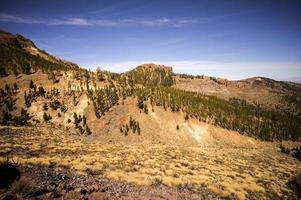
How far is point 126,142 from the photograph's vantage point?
31562 mm

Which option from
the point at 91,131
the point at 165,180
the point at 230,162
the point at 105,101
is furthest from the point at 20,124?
the point at 230,162

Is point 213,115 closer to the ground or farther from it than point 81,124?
farther from it

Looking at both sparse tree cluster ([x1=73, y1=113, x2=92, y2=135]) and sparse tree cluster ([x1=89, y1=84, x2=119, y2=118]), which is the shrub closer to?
sparse tree cluster ([x1=73, y1=113, x2=92, y2=135])

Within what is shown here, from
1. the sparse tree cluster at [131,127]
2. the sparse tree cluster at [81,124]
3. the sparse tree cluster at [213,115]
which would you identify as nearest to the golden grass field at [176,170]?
the sparse tree cluster at [81,124]

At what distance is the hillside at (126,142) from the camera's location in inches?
574

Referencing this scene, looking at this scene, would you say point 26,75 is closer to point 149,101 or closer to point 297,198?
point 149,101

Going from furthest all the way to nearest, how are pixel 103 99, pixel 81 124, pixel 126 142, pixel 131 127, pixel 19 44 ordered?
pixel 19 44 → pixel 103 99 → pixel 81 124 → pixel 131 127 → pixel 126 142

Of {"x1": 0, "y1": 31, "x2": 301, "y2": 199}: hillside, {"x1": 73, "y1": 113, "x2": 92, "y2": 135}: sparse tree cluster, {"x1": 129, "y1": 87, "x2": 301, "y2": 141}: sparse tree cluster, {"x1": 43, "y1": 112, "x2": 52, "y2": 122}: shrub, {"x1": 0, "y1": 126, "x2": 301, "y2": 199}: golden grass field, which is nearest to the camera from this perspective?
{"x1": 0, "y1": 31, "x2": 301, "y2": 199}: hillside

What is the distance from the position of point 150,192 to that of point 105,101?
2925cm

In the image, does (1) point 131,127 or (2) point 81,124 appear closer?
(1) point 131,127

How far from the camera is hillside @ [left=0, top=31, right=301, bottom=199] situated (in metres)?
14.6

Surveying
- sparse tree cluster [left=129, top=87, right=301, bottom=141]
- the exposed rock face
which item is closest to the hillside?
sparse tree cluster [left=129, top=87, right=301, bottom=141]

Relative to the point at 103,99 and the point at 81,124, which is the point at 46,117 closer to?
the point at 81,124

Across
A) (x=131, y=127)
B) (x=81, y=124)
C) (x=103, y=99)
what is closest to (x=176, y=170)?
(x=131, y=127)
